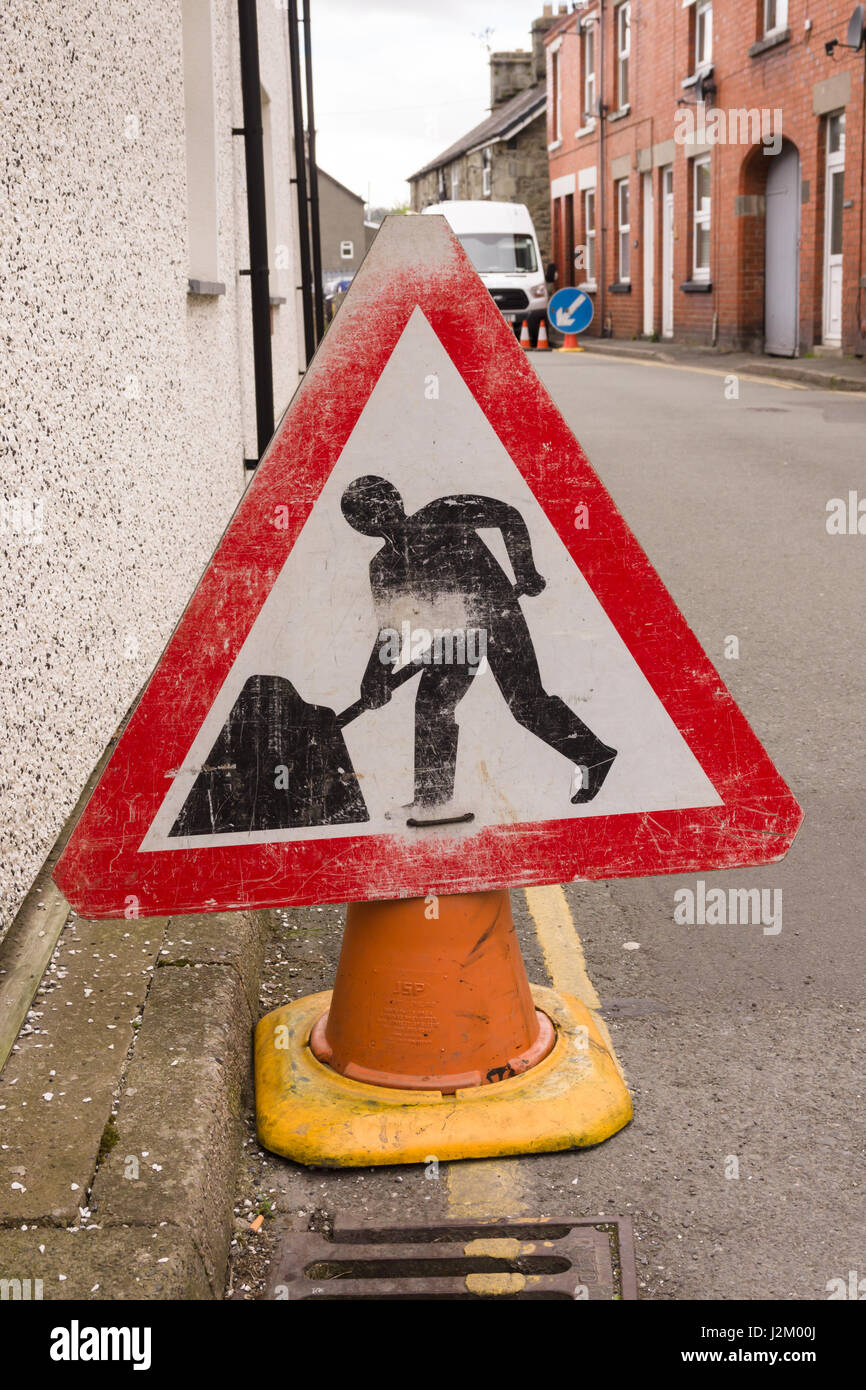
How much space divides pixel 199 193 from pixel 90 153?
3152mm

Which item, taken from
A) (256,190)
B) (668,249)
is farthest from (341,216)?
(256,190)

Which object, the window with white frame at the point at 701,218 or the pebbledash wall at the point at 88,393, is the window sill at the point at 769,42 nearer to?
the window with white frame at the point at 701,218

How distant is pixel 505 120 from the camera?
4216 cm

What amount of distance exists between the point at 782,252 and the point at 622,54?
9.42 meters

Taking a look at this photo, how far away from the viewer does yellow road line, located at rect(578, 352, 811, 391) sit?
17.3 m

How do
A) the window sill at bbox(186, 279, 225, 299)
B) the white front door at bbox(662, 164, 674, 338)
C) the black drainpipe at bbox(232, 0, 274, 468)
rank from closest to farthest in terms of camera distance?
the window sill at bbox(186, 279, 225, 299)
the black drainpipe at bbox(232, 0, 274, 468)
the white front door at bbox(662, 164, 674, 338)

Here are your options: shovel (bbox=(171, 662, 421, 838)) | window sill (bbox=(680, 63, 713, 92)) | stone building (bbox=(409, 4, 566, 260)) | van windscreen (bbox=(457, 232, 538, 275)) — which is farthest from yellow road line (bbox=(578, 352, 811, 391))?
shovel (bbox=(171, 662, 421, 838))

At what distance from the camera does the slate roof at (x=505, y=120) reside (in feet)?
131

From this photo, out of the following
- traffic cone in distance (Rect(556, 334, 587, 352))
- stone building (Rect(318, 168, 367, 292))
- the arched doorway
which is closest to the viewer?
the arched doorway

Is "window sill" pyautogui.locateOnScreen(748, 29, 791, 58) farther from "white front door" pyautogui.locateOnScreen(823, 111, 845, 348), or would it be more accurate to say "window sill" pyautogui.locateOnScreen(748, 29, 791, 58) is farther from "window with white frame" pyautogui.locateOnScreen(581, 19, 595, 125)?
"window with white frame" pyautogui.locateOnScreen(581, 19, 595, 125)

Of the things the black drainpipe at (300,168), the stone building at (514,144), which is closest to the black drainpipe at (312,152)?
the black drainpipe at (300,168)

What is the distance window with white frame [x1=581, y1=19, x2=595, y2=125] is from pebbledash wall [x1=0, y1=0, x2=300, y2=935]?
27.5 metres

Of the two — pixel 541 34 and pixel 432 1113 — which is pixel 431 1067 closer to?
pixel 432 1113

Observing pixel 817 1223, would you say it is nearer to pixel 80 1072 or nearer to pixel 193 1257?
pixel 193 1257
